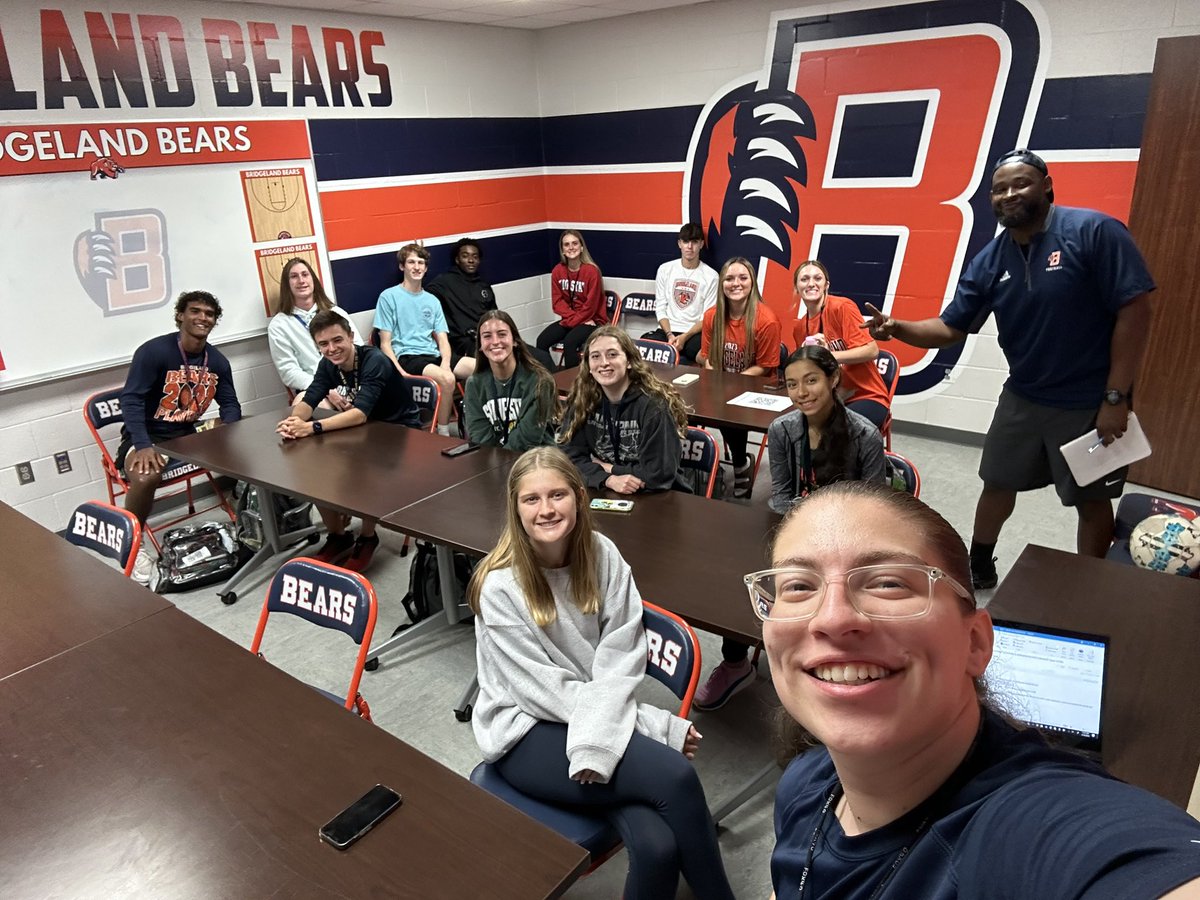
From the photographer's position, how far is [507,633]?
1946 millimetres

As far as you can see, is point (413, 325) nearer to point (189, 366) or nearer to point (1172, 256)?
point (189, 366)

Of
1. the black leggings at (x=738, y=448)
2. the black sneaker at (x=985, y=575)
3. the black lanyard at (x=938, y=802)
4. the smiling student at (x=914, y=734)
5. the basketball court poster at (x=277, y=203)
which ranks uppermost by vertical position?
the basketball court poster at (x=277, y=203)

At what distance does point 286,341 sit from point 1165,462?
17.2ft

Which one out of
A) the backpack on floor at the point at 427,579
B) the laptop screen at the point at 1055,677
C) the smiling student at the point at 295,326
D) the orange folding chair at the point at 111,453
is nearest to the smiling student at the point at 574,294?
the smiling student at the point at 295,326

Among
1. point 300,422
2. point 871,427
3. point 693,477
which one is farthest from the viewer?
point 300,422

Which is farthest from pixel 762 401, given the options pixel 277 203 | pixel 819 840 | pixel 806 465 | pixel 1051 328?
pixel 277 203

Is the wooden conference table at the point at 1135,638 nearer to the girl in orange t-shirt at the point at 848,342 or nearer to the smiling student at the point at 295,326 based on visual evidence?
the girl in orange t-shirt at the point at 848,342

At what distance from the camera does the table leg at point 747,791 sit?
226cm

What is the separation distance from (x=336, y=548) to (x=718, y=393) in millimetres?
2153

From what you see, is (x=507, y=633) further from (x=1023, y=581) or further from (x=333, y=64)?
(x=333, y=64)

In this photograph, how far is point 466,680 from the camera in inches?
121

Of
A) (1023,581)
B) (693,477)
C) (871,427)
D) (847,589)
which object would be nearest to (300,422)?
(693,477)

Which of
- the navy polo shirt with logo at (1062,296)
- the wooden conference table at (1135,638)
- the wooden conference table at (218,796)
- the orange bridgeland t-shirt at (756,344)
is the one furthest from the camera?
the orange bridgeland t-shirt at (756,344)

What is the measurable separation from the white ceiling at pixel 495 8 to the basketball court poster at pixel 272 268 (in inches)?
56.6
